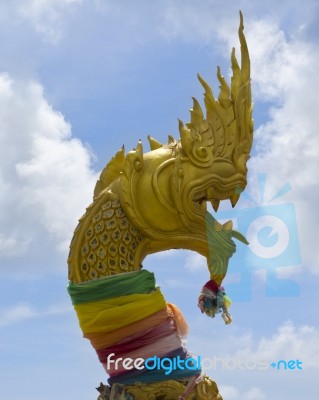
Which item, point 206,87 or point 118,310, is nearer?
point 118,310

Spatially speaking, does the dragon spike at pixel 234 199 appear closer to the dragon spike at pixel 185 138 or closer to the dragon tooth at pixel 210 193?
the dragon tooth at pixel 210 193

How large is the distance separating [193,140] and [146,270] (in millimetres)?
935

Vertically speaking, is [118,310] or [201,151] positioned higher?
[201,151]

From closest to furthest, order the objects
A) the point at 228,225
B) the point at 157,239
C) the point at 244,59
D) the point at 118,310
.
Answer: the point at 118,310
the point at 157,239
the point at 228,225
the point at 244,59

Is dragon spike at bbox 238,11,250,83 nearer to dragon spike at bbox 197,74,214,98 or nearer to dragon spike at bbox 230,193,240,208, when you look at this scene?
dragon spike at bbox 197,74,214,98

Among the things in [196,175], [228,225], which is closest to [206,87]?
[196,175]

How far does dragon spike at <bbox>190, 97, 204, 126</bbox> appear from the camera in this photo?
554 cm

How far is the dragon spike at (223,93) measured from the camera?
554cm

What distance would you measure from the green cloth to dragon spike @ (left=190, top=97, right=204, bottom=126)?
111 cm

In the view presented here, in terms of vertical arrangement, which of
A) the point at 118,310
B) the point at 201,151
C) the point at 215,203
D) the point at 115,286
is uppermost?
the point at 201,151

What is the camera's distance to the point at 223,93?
556 cm

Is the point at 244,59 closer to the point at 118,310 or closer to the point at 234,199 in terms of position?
the point at 234,199

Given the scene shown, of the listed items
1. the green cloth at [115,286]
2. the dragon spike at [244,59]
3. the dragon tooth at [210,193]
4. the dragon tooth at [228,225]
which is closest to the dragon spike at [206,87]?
the dragon spike at [244,59]

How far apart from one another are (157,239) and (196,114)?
35.9 inches
